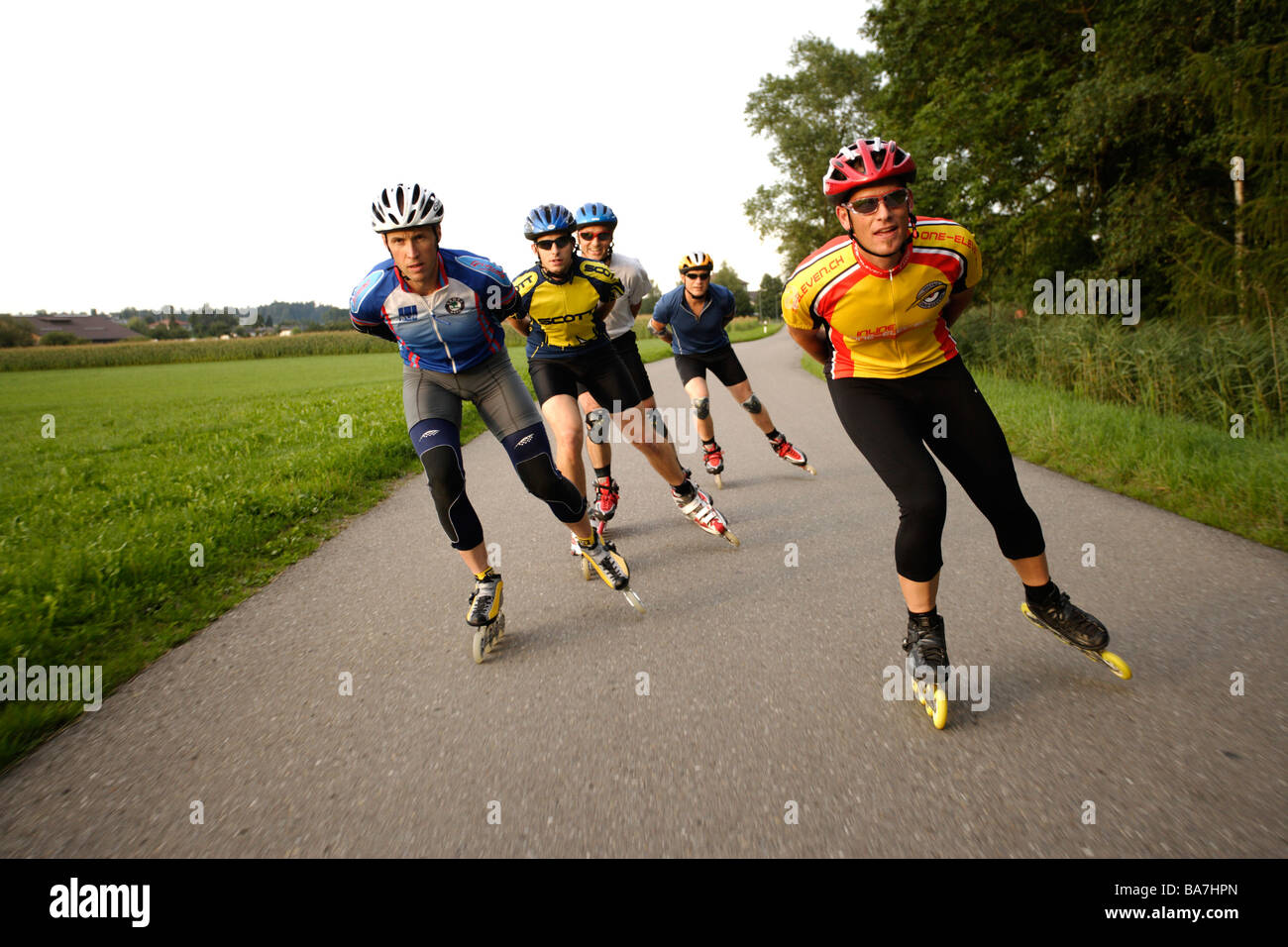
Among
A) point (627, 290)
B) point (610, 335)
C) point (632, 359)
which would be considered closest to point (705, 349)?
point (632, 359)

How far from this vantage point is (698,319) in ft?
23.9

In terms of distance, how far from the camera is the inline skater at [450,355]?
358 cm

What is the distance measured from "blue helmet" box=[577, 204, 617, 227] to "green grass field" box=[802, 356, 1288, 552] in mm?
4800

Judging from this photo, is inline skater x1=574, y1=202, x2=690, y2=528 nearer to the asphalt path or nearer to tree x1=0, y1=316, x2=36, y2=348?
the asphalt path

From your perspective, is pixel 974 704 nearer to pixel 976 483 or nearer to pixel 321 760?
pixel 976 483

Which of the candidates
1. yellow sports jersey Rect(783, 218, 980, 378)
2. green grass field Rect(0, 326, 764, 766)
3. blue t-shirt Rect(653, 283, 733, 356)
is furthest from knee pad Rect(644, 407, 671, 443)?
green grass field Rect(0, 326, 764, 766)

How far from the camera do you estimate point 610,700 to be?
3.00 meters

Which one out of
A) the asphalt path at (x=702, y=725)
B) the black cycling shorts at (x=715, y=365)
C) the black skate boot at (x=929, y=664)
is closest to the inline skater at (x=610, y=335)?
the asphalt path at (x=702, y=725)

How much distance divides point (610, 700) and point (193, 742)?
173cm

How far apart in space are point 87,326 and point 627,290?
138 meters

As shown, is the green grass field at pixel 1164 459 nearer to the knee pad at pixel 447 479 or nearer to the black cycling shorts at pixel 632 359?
the black cycling shorts at pixel 632 359

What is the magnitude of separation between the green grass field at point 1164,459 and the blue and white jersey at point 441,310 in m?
5.07

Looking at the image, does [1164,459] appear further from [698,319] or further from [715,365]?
[698,319]

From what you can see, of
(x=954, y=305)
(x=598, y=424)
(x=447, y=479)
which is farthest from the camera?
(x=598, y=424)
